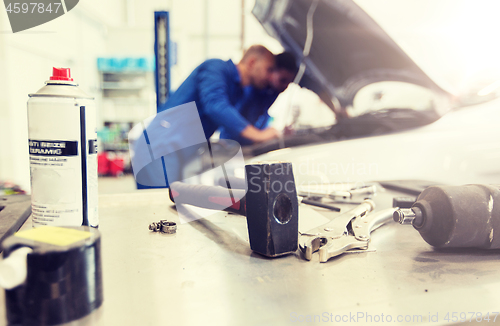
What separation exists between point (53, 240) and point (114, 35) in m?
4.67

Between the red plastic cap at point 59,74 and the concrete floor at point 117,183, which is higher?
the red plastic cap at point 59,74

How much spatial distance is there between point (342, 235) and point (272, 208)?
0.13 meters

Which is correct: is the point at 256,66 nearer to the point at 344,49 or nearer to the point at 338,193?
the point at 344,49

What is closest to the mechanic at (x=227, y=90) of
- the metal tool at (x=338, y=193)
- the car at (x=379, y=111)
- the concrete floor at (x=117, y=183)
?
the car at (x=379, y=111)

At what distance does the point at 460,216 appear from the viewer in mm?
376

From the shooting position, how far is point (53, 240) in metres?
0.24

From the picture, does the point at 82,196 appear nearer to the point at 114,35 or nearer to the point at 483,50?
the point at 483,50

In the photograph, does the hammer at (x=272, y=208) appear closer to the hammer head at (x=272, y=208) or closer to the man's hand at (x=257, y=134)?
the hammer head at (x=272, y=208)

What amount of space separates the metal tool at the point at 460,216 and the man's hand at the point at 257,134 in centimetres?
98

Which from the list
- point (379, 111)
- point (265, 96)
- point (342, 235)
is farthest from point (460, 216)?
point (265, 96)

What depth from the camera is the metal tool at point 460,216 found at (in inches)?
14.9

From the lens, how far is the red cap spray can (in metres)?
0.34

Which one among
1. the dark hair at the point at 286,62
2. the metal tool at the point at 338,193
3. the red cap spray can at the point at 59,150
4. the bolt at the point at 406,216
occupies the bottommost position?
the metal tool at the point at 338,193

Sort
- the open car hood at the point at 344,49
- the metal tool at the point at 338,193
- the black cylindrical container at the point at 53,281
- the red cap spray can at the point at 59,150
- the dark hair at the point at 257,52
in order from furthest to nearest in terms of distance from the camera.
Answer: the dark hair at the point at 257,52 < the open car hood at the point at 344,49 < the metal tool at the point at 338,193 < the red cap spray can at the point at 59,150 < the black cylindrical container at the point at 53,281
